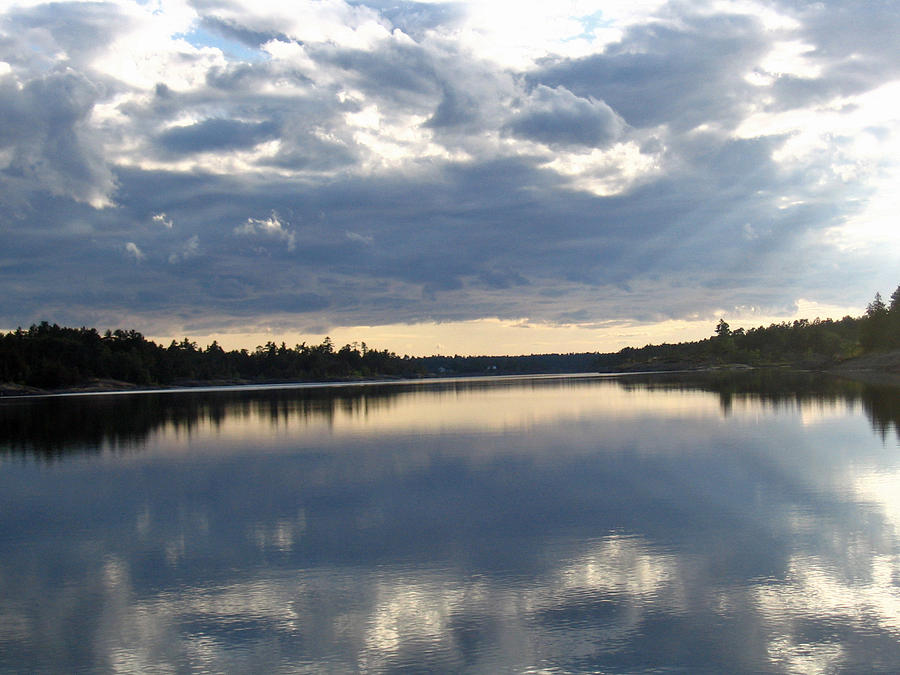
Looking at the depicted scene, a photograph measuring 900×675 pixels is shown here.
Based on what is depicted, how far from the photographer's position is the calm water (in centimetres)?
998

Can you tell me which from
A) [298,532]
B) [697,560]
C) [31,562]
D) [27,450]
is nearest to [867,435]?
[697,560]

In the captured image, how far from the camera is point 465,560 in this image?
46.6 feet

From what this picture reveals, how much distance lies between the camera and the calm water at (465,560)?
9.98 m

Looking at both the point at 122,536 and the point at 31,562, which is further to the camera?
the point at 122,536

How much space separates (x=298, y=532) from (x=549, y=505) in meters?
5.88

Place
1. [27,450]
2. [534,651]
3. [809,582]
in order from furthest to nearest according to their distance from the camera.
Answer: [27,450]
[809,582]
[534,651]

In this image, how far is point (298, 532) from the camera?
56.2ft

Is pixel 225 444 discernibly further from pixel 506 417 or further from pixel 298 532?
pixel 298 532

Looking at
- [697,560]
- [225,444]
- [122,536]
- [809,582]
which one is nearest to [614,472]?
[697,560]

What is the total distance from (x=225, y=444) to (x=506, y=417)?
17.9m

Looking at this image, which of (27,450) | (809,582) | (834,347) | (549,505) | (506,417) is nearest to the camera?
(809,582)

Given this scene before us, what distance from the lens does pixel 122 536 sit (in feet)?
57.7

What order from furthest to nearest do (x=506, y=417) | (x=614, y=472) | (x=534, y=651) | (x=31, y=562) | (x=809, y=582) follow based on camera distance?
(x=506, y=417), (x=614, y=472), (x=31, y=562), (x=809, y=582), (x=534, y=651)

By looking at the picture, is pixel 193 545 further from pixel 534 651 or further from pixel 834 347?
pixel 834 347
